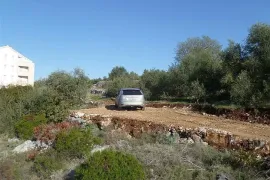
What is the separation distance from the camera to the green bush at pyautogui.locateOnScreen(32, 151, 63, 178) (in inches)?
394

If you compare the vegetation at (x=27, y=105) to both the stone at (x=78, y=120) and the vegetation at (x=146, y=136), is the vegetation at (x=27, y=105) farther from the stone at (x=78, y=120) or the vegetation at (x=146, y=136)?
the stone at (x=78, y=120)

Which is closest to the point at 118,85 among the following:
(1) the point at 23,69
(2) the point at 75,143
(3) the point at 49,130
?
(3) the point at 49,130

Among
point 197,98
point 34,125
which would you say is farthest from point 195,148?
point 197,98

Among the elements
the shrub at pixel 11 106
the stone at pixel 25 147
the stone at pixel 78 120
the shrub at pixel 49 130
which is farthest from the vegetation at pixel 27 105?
the stone at pixel 25 147

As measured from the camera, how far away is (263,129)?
523 inches

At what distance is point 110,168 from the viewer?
23.2 ft

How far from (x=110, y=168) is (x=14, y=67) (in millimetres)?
59931

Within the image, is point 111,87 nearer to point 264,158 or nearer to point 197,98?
point 197,98

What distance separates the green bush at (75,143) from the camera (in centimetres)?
1070

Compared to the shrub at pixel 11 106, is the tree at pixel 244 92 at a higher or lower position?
higher

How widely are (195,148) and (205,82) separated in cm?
1719

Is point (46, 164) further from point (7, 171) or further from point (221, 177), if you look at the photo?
point (221, 177)

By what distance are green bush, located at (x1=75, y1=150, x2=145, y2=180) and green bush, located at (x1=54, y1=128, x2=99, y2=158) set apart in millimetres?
3147

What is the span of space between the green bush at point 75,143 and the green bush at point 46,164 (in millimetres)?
353
